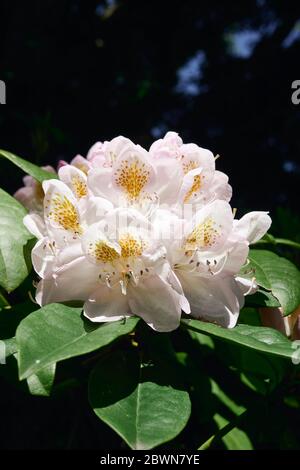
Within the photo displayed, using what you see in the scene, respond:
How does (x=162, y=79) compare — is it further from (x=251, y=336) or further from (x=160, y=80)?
(x=251, y=336)

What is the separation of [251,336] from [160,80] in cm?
350

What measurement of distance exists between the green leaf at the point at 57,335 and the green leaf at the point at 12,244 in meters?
0.11

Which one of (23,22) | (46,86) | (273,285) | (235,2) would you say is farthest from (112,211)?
(235,2)

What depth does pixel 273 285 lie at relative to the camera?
890mm

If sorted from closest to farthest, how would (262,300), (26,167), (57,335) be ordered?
(57,335), (262,300), (26,167)

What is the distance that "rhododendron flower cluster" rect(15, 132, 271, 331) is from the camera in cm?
74

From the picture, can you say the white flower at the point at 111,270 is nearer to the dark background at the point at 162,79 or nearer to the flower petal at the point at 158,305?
the flower petal at the point at 158,305

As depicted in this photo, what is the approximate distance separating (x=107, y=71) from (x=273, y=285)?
2529mm

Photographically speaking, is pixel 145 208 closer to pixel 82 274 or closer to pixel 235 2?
pixel 82 274

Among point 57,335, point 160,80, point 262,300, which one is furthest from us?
point 160,80

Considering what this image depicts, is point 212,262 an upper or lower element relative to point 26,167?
lower

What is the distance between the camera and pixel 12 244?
2.79ft

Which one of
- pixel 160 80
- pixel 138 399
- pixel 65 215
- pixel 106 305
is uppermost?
pixel 160 80

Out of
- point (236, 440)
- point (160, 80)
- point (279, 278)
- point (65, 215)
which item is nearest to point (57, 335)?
point (65, 215)
